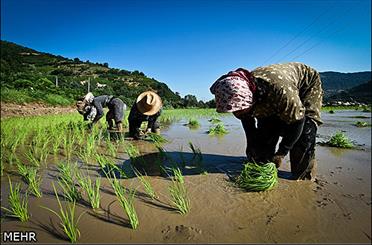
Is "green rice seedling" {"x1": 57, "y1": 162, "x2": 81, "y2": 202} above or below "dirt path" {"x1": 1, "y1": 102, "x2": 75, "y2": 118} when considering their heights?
below

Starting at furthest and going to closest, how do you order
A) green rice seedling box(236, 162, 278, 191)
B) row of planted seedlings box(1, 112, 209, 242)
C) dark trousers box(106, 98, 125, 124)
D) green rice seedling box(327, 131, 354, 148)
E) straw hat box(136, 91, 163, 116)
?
dark trousers box(106, 98, 125, 124) < straw hat box(136, 91, 163, 116) < green rice seedling box(327, 131, 354, 148) < green rice seedling box(236, 162, 278, 191) < row of planted seedlings box(1, 112, 209, 242)

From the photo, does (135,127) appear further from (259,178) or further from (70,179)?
(259,178)

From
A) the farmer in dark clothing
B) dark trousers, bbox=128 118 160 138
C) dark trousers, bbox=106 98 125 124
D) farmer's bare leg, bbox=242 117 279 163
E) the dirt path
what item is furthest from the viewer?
the dirt path

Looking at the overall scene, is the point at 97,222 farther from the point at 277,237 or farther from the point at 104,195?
the point at 277,237

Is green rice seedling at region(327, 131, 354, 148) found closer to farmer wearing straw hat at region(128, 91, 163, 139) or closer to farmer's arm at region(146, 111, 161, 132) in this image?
farmer wearing straw hat at region(128, 91, 163, 139)

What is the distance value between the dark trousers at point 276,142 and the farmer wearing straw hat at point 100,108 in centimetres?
408

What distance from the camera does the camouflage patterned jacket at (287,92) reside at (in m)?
2.00

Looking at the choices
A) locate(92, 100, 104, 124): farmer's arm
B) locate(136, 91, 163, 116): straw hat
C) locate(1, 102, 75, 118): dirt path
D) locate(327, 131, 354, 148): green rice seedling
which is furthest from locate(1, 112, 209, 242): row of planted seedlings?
locate(1, 102, 75, 118): dirt path

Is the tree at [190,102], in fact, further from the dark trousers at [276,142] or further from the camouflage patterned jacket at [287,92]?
the camouflage patterned jacket at [287,92]

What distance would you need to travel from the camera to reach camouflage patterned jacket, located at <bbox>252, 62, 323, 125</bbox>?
200cm

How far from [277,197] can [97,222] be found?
1.40 m

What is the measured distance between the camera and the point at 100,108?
608cm

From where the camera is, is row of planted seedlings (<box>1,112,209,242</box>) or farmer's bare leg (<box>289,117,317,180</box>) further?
farmer's bare leg (<box>289,117,317,180</box>)

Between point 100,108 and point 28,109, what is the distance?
6611 mm
